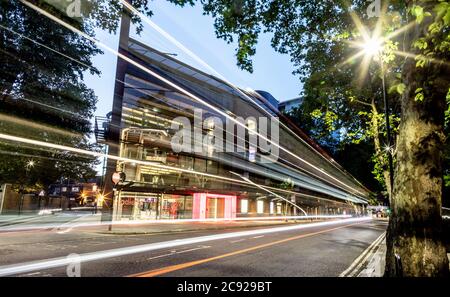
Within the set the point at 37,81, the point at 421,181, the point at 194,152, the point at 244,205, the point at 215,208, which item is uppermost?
the point at 37,81

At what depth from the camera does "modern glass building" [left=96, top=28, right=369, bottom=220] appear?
83.4 feet

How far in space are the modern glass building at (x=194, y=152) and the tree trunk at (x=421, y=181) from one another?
1759 centimetres

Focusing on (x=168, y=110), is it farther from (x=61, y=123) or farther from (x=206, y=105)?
(x=61, y=123)

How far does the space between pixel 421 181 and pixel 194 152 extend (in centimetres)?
2824

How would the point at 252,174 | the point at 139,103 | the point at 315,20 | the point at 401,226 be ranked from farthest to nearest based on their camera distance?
the point at 252,174 < the point at 139,103 < the point at 315,20 < the point at 401,226

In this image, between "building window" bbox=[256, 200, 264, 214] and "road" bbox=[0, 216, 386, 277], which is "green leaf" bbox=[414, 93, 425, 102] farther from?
"building window" bbox=[256, 200, 264, 214]

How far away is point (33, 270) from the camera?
7082 millimetres

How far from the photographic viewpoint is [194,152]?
3145 cm

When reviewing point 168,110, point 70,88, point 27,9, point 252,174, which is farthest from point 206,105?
point 27,9

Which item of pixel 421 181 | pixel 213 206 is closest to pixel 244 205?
pixel 213 206

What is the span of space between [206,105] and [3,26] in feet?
67.4

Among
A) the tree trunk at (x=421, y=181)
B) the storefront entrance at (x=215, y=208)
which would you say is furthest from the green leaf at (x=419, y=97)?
the storefront entrance at (x=215, y=208)

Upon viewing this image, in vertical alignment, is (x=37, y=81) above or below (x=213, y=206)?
above

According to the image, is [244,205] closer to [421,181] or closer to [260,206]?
[260,206]
